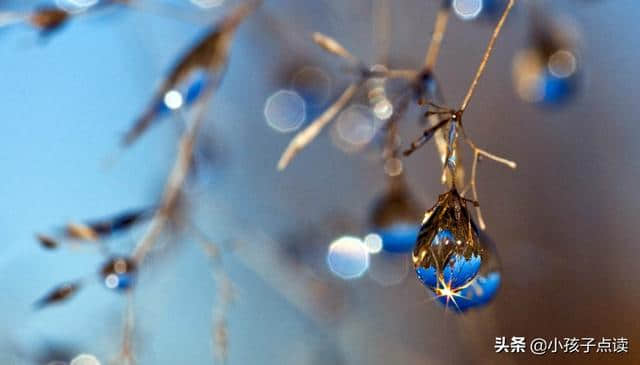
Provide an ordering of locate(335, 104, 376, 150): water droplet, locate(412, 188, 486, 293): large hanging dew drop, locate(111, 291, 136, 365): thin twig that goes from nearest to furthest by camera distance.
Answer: locate(412, 188, 486, 293): large hanging dew drop
locate(111, 291, 136, 365): thin twig
locate(335, 104, 376, 150): water droplet

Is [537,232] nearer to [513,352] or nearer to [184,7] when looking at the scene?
[513,352]

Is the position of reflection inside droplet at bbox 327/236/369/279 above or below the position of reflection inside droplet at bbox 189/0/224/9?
below

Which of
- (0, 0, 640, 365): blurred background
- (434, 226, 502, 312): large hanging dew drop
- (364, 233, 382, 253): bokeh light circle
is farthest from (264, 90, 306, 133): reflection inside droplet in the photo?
(434, 226, 502, 312): large hanging dew drop

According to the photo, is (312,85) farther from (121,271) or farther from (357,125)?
(121,271)

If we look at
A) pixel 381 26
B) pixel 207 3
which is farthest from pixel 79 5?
pixel 381 26

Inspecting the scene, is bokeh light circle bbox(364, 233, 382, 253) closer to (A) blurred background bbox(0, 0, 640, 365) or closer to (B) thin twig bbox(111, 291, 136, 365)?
(A) blurred background bbox(0, 0, 640, 365)

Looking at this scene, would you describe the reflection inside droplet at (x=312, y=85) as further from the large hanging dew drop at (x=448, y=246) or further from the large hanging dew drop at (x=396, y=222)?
the large hanging dew drop at (x=448, y=246)
